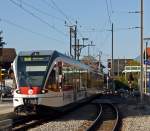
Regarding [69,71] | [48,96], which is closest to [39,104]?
[48,96]

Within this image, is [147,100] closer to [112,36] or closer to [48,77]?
[48,77]

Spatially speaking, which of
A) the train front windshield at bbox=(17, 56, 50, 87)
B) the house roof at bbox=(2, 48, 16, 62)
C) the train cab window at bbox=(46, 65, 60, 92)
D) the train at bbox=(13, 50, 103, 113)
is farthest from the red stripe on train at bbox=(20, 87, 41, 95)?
the house roof at bbox=(2, 48, 16, 62)

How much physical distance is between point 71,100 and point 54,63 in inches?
231

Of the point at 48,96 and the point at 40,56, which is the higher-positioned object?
the point at 40,56

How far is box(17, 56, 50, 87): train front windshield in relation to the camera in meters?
26.1

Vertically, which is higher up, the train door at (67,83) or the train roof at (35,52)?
the train roof at (35,52)

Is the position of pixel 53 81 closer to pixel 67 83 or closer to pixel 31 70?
pixel 31 70

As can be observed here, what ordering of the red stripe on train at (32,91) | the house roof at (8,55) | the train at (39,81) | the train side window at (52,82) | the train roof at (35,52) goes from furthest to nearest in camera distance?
the house roof at (8,55)
the train roof at (35,52)
the train side window at (52,82)
the train at (39,81)
the red stripe on train at (32,91)

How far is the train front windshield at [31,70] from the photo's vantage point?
26141mm

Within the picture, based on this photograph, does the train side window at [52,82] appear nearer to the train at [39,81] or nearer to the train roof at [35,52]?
the train at [39,81]

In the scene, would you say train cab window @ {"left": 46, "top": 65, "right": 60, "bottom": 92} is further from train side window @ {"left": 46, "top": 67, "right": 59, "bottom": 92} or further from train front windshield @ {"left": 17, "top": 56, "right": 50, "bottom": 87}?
train front windshield @ {"left": 17, "top": 56, "right": 50, "bottom": 87}

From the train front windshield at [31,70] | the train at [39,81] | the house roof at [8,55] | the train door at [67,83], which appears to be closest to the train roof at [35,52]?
the train at [39,81]

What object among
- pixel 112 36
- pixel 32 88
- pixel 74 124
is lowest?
pixel 74 124

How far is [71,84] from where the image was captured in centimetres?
3238
